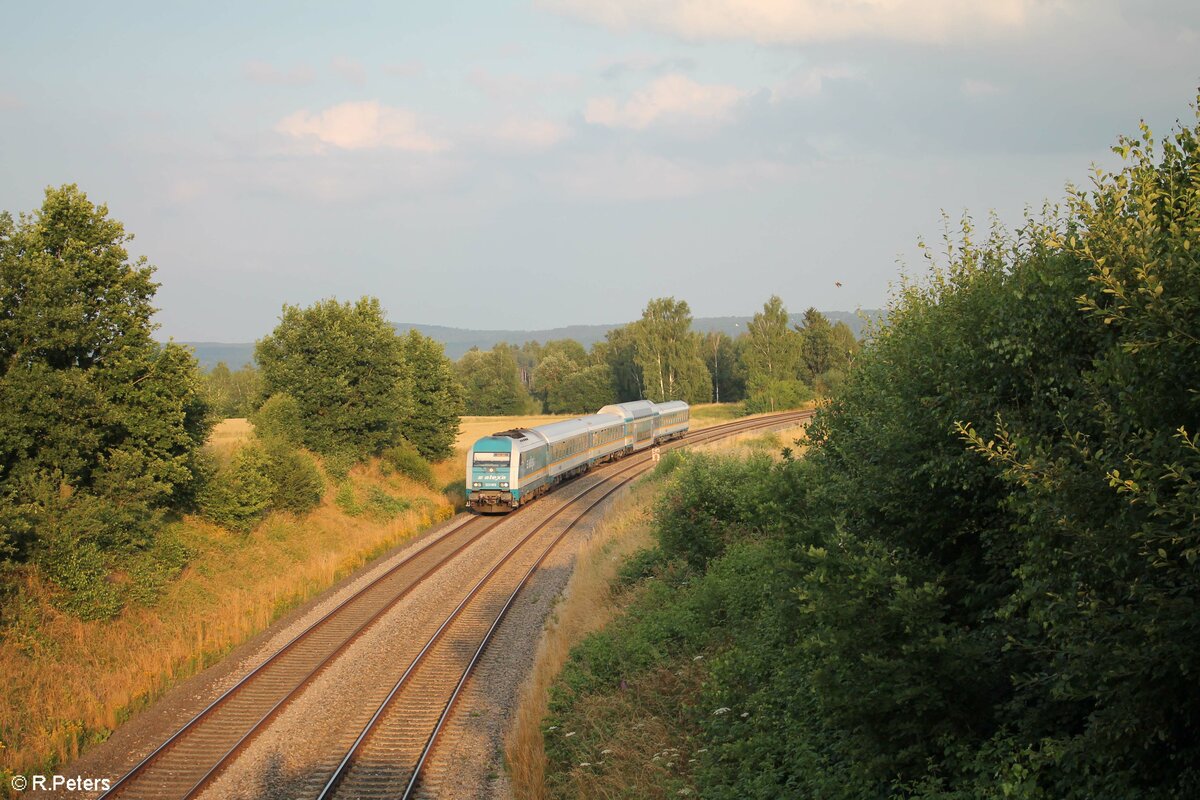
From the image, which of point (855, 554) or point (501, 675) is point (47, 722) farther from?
point (855, 554)

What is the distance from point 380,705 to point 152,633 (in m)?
7.53

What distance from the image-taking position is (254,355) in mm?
37469

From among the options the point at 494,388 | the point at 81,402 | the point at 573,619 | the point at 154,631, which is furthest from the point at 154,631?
the point at 494,388

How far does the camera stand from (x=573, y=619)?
62.1ft

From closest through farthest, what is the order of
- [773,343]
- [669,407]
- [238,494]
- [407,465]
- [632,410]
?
[238,494] → [407,465] → [632,410] → [669,407] → [773,343]

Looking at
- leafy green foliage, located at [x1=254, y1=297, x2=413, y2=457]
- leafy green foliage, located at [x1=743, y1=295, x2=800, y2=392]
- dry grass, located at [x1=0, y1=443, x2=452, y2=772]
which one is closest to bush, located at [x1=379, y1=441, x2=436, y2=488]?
leafy green foliage, located at [x1=254, y1=297, x2=413, y2=457]

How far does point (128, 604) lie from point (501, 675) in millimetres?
9600

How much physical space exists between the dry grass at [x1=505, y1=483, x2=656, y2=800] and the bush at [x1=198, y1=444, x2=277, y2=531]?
10.2 metres

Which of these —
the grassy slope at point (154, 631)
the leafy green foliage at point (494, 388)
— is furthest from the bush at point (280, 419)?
the leafy green foliage at point (494, 388)

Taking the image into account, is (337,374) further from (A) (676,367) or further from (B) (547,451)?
(A) (676,367)

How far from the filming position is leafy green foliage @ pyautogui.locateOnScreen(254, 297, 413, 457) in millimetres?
36438

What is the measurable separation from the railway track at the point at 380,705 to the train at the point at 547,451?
613 centimetres

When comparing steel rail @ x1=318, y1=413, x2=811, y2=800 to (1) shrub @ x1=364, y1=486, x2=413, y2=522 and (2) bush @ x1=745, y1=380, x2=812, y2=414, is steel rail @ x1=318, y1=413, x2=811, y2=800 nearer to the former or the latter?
(1) shrub @ x1=364, y1=486, x2=413, y2=522

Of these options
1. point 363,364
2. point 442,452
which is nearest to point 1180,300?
point 363,364
